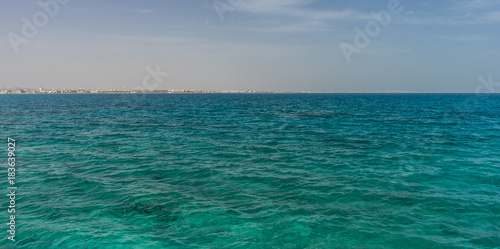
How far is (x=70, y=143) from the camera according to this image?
1043 inches

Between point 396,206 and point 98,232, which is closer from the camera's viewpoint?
point 98,232

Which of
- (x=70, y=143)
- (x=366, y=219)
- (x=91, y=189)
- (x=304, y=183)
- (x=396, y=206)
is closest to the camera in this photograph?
(x=366, y=219)

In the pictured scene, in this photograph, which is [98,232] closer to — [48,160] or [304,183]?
[304,183]

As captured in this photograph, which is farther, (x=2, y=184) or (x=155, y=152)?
(x=155, y=152)

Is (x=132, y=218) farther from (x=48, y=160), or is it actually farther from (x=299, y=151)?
(x=299, y=151)

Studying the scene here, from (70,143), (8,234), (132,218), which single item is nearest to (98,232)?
(132,218)

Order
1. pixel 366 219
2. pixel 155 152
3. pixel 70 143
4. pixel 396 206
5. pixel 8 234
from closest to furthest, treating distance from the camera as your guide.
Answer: pixel 8 234 < pixel 366 219 < pixel 396 206 < pixel 155 152 < pixel 70 143

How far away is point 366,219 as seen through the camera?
1096 centimetres

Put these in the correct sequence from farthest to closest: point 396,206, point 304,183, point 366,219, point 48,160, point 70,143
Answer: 1. point 70,143
2. point 48,160
3. point 304,183
4. point 396,206
5. point 366,219

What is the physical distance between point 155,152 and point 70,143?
10.1 m

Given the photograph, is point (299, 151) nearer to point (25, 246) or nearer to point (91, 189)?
point (91, 189)

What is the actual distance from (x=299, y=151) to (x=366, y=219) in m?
12.1

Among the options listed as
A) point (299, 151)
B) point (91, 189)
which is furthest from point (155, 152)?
point (299, 151)

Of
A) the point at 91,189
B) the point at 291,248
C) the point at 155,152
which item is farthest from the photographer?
the point at 155,152
